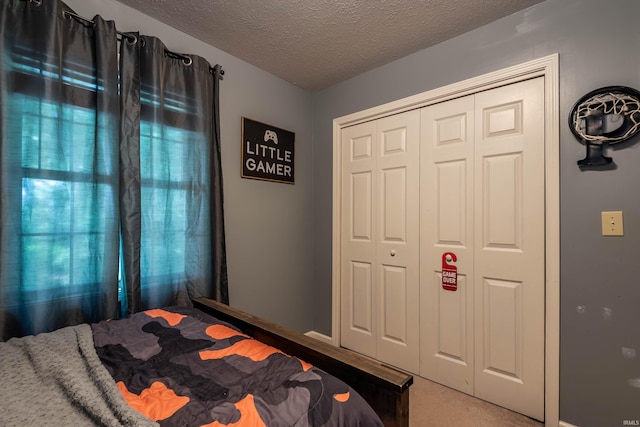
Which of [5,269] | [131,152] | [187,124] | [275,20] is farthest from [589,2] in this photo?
[5,269]

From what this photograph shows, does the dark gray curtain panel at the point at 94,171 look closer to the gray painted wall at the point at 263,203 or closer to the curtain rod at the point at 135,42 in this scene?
the curtain rod at the point at 135,42

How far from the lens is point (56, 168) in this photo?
143 cm

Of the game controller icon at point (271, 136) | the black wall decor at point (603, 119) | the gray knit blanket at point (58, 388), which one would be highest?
the game controller icon at point (271, 136)

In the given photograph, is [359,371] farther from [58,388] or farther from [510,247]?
[510,247]

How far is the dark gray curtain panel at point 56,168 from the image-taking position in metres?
1.32

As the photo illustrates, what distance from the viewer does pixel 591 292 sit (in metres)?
1.52

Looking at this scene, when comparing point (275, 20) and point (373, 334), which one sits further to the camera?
point (373, 334)

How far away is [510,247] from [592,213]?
1.43 feet

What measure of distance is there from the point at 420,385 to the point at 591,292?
1229mm

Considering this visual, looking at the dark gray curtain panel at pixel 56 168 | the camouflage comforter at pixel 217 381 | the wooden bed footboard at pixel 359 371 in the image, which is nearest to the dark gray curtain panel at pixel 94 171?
the dark gray curtain panel at pixel 56 168

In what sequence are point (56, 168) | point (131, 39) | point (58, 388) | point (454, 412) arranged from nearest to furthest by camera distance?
point (58, 388), point (56, 168), point (131, 39), point (454, 412)

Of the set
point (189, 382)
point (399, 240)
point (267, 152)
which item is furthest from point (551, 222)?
point (267, 152)

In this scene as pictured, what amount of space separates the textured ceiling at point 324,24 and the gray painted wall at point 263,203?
13 centimetres

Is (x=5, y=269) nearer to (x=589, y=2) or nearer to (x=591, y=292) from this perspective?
(x=591, y=292)
